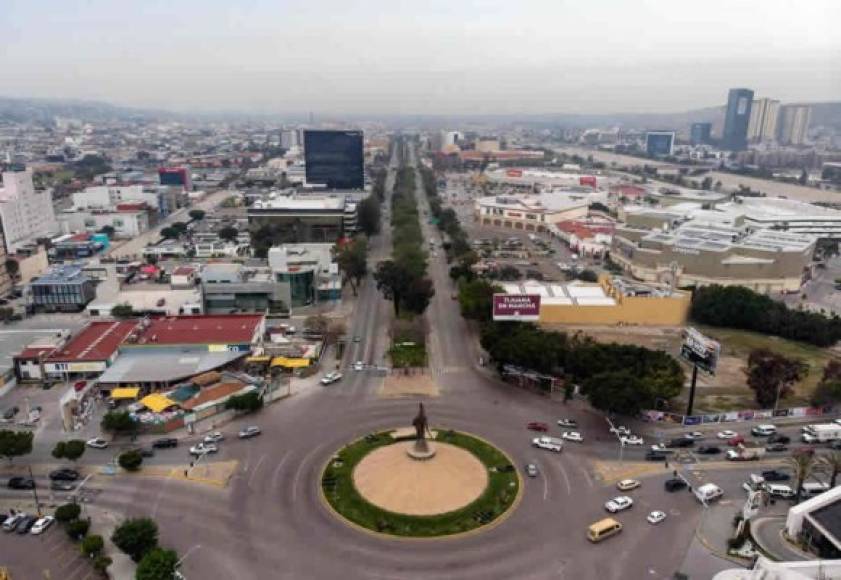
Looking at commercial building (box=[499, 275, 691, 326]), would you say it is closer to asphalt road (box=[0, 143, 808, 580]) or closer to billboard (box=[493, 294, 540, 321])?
billboard (box=[493, 294, 540, 321])

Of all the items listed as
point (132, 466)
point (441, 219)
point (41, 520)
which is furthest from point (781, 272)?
point (41, 520)

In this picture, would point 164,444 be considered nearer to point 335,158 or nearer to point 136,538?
point 136,538

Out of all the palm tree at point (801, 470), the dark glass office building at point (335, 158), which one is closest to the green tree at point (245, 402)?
the palm tree at point (801, 470)

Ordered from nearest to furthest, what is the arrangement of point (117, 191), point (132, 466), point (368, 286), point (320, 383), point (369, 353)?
point (132, 466), point (320, 383), point (369, 353), point (368, 286), point (117, 191)

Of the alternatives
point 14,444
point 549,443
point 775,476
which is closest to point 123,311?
point 14,444

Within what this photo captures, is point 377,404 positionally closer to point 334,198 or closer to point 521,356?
point 521,356

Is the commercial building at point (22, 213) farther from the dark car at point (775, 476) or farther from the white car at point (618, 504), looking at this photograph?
the dark car at point (775, 476)
